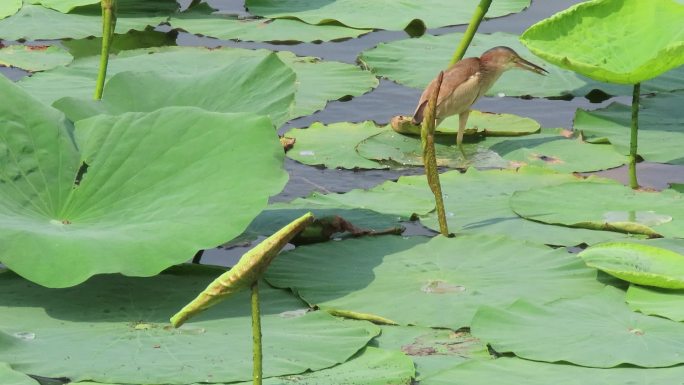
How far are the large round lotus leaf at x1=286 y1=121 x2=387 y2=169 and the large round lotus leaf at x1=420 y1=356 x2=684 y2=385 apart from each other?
1384 mm

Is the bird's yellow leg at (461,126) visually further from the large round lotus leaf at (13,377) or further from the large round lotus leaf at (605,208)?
the large round lotus leaf at (13,377)

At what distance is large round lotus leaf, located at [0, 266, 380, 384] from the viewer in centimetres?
209

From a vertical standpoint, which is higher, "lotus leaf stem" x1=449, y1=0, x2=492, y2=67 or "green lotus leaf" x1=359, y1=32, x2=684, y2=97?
"lotus leaf stem" x1=449, y1=0, x2=492, y2=67

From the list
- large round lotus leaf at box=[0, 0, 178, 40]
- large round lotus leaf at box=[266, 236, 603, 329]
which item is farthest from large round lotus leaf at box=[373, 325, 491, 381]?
large round lotus leaf at box=[0, 0, 178, 40]

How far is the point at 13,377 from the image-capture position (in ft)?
6.53

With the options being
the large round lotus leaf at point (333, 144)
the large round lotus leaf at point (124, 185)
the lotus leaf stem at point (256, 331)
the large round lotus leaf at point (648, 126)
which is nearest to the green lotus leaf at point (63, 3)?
the large round lotus leaf at point (333, 144)

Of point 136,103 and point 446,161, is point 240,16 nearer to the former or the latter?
point 446,161

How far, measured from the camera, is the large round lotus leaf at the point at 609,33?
338cm

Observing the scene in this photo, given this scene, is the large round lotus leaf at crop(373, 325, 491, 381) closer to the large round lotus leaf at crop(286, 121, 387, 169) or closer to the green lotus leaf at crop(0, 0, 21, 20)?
the large round lotus leaf at crop(286, 121, 387, 169)

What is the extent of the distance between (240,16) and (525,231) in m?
2.41

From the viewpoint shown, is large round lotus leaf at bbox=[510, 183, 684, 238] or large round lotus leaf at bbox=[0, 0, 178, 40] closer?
large round lotus leaf at bbox=[510, 183, 684, 238]

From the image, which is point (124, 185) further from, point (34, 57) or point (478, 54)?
point (478, 54)

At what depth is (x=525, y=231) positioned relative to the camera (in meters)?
2.88

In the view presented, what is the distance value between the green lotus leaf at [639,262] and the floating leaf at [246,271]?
1.04m
